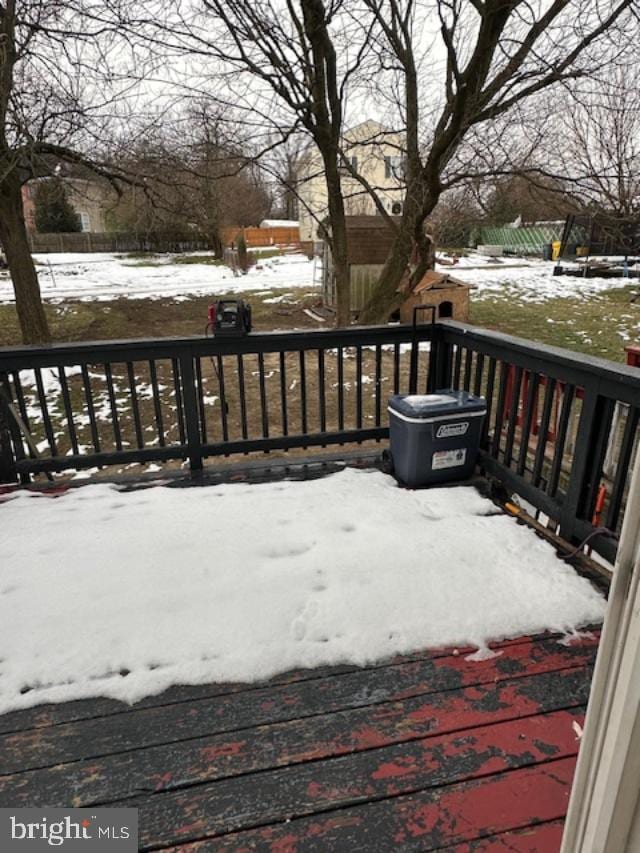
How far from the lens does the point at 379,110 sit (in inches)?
244

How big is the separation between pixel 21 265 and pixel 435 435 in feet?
22.9

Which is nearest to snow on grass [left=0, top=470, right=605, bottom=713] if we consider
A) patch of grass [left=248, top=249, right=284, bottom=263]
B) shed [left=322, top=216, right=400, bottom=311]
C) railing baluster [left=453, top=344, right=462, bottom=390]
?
railing baluster [left=453, top=344, right=462, bottom=390]

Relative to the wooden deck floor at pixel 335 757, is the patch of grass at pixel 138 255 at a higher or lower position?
higher

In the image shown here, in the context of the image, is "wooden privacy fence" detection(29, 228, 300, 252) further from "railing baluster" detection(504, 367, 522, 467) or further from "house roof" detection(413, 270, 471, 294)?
"railing baluster" detection(504, 367, 522, 467)

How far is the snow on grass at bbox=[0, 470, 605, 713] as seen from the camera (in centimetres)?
165

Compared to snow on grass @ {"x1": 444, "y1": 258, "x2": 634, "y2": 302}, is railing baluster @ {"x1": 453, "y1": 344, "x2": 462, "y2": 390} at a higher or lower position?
higher

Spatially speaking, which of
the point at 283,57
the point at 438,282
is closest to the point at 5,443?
the point at 283,57

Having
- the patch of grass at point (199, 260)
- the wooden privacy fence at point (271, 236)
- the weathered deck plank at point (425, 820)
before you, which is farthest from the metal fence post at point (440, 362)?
the wooden privacy fence at point (271, 236)

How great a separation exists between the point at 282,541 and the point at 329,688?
2.56 feet

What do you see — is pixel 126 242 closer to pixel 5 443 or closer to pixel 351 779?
pixel 5 443

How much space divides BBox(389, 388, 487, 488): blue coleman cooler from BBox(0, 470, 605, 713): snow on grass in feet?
0.73

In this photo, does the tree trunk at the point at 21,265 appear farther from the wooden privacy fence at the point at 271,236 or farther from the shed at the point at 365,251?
the wooden privacy fence at the point at 271,236

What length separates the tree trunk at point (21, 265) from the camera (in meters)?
6.96

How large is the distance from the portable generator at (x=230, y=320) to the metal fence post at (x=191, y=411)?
0.71ft
